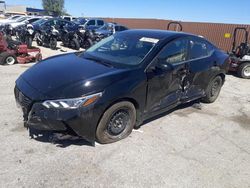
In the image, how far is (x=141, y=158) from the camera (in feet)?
11.1

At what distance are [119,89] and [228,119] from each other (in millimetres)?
2777

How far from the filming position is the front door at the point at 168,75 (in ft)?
12.5

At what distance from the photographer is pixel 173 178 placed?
3.03 metres

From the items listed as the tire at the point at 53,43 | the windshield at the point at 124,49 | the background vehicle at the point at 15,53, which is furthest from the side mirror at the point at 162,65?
the tire at the point at 53,43

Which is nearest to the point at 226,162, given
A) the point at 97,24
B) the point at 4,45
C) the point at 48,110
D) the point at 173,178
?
the point at 173,178

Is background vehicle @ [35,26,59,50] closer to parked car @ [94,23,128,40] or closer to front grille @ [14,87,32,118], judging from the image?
parked car @ [94,23,128,40]

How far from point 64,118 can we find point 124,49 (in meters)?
1.72

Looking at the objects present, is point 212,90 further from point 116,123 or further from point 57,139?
point 57,139

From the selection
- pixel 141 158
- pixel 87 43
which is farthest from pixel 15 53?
pixel 141 158

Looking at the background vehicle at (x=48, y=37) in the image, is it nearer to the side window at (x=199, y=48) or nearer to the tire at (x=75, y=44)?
the tire at (x=75, y=44)

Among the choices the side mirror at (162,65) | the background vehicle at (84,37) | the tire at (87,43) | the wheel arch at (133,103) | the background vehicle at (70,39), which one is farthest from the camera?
the background vehicle at (84,37)

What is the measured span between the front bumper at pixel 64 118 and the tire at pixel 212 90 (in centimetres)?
311

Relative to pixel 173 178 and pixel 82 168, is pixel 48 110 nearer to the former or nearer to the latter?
pixel 82 168

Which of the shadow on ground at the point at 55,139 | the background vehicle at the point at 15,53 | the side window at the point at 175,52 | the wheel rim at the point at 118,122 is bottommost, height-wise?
the shadow on ground at the point at 55,139
